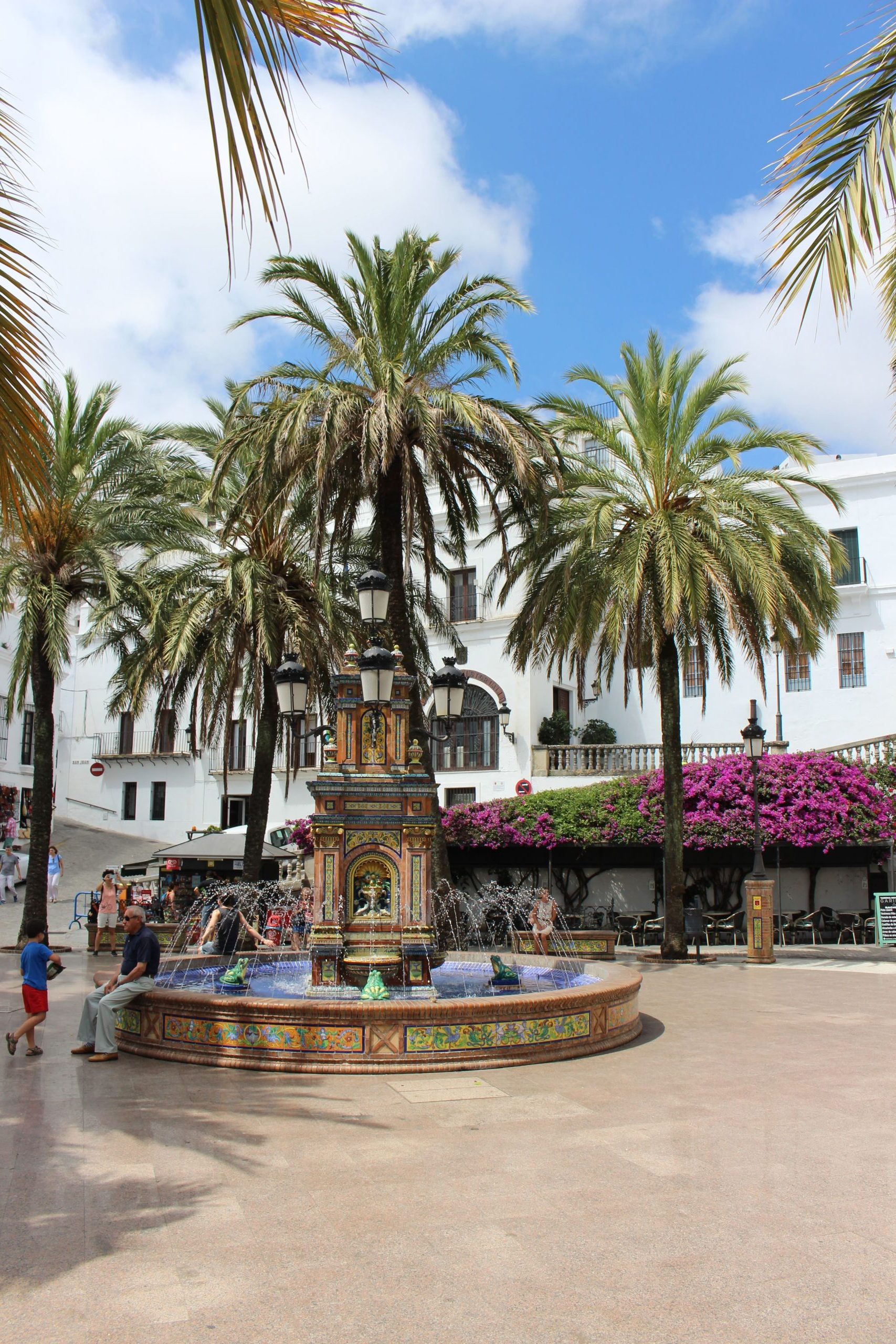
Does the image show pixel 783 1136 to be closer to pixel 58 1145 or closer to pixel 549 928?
pixel 58 1145

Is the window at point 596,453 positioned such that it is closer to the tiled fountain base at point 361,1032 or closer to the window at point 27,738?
the window at point 27,738

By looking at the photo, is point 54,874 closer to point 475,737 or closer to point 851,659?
point 475,737

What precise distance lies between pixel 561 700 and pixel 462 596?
15.4 feet

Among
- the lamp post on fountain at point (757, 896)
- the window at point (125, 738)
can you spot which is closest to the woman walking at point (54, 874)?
the window at point (125, 738)

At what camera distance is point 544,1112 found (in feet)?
25.8

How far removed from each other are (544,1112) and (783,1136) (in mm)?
1687

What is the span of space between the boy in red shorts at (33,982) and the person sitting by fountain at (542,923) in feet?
30.9

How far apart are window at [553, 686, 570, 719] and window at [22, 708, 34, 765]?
71.8 ft

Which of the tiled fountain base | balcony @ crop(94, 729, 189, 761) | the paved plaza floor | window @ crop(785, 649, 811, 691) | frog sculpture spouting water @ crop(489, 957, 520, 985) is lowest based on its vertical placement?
the paved plaza floor

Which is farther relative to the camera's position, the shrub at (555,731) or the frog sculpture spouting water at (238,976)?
the shrub at (555,731)

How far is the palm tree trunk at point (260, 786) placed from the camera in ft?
61.5

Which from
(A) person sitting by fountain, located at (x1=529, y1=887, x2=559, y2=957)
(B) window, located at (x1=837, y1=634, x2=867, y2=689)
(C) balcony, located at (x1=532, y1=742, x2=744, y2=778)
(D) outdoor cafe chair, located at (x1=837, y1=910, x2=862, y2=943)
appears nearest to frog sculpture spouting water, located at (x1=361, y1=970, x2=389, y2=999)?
(A) person sitting by fountain, located at (x1=529, y1=887, x2=559, y2=957)

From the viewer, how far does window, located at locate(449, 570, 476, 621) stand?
3428cm

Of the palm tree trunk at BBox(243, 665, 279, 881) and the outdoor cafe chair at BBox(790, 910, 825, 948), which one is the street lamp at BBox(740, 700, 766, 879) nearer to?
the outdoor cafe chair at BBox(790, 910, 825, 948)
